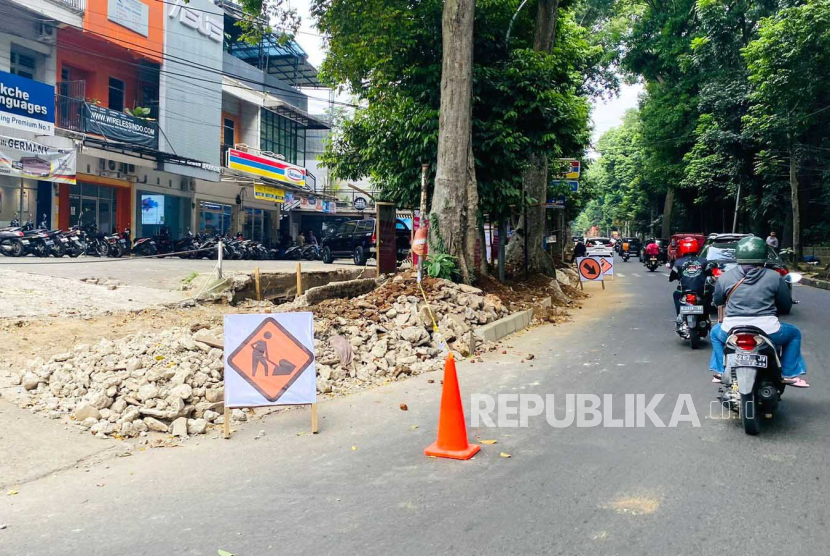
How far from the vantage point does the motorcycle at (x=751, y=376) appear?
540 cm

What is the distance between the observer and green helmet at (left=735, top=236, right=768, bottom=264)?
19.3 ft

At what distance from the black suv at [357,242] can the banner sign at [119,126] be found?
771 cm

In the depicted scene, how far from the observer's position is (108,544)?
371 cm

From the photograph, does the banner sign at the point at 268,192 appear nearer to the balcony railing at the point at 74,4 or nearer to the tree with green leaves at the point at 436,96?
the balcony railing at the point at 74,4

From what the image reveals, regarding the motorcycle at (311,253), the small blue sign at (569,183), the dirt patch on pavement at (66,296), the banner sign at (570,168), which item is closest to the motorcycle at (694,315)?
the dirt patch on pavement at (66,296)

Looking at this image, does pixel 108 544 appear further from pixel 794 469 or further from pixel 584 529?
pixel 794 469

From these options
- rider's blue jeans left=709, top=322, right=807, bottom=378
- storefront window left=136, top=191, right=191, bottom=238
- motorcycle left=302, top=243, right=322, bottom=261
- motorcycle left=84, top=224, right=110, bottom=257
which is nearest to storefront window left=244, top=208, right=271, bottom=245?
motorcycle left=302, top=243, right=322, bottom=261

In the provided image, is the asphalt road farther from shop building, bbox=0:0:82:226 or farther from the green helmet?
shop building, bbox=0:0:82:226

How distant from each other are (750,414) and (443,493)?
2.75 meters

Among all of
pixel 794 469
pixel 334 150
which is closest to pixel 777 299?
pixel 794 469

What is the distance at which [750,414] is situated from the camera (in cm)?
542

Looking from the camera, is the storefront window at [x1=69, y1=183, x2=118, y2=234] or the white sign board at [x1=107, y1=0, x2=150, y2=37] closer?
the white sign board at [x1=107, y1=0, x2=150, y2=37]

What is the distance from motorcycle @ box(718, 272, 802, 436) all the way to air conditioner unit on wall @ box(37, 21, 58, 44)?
945 inches

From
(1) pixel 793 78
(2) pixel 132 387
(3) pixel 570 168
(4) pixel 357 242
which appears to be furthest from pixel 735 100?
(2) pixel 132 387
